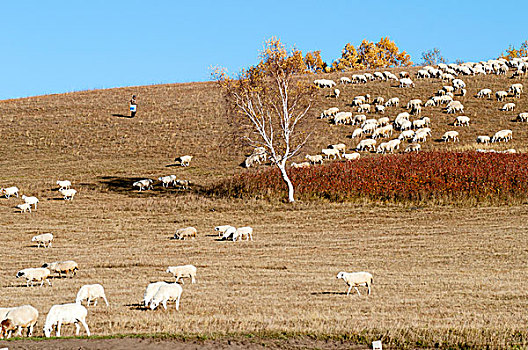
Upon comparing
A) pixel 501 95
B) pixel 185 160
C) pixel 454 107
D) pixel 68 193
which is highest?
pixel 501 95

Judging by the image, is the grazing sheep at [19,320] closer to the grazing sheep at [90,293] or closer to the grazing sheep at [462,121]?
the grazing sheep at [90,293]

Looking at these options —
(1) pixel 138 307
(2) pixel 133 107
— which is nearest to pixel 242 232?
(1) pixel 138 307

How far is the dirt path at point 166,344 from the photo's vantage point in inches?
480

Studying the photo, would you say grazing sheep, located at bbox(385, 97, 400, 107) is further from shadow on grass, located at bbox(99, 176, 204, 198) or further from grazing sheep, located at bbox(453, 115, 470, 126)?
shadow on grass, located at bbox(99, 176, 204, 198)

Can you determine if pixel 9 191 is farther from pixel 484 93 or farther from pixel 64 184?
pixel 484 93

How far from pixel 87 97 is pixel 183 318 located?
76.4m

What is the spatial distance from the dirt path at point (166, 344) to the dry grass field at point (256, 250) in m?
0.36

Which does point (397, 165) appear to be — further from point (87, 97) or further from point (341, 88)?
point (87, 97)

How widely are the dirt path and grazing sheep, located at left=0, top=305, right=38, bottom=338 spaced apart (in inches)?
30.1

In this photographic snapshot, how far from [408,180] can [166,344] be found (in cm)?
2812

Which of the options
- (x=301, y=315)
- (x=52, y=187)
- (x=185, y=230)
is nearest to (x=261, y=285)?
(x=301, y=315)

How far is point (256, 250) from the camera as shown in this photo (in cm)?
2725

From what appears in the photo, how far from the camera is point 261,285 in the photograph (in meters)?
19.7

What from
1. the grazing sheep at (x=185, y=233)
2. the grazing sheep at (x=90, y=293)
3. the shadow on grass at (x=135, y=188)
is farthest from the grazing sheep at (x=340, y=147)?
the grazing sheep at (x=90, y=293)
